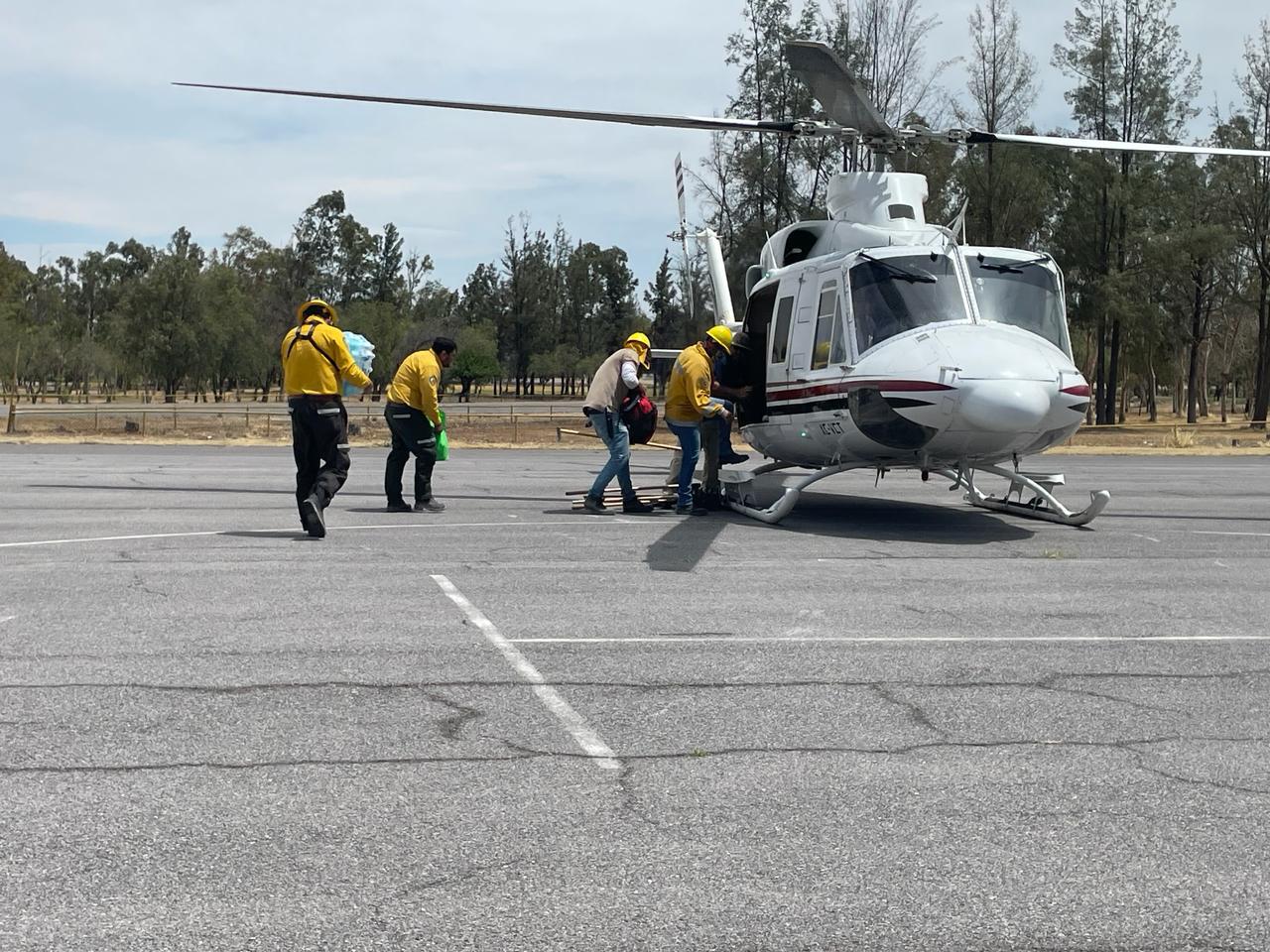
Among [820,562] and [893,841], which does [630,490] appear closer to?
[820,562]

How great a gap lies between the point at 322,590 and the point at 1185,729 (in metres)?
5.35

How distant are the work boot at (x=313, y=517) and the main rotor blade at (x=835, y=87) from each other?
5.45m

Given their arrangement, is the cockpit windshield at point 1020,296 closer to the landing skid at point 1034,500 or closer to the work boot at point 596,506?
the landing skid at point 1034,500

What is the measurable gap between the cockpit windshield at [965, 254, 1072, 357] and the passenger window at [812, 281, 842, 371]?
1.30 metres

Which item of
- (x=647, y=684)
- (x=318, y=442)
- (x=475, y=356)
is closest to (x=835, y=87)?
(x=318, y=442)

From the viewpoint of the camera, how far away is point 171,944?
11.8 feet

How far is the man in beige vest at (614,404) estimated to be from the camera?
14523mm

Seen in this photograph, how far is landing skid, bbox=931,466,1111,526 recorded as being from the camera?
45.2ft

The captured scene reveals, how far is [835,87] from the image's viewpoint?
42.5 feet

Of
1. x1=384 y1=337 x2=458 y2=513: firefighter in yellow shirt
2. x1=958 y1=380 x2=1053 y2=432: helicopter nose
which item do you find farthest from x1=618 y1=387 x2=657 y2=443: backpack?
x1=958 y1=380 x2=1053 y2=432: helicopter nose

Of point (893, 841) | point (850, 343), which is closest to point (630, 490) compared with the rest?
point (850, 343)

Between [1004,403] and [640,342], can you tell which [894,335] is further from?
[640,342]

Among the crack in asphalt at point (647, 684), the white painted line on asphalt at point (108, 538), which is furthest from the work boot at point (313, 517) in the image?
the crack in asphalt at point (647, 684)

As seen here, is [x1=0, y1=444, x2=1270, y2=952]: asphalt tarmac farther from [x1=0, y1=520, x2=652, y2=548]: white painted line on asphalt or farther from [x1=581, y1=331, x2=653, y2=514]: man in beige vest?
[x1=581, y1=331, x2=653, y2=514]: man in beige vest
